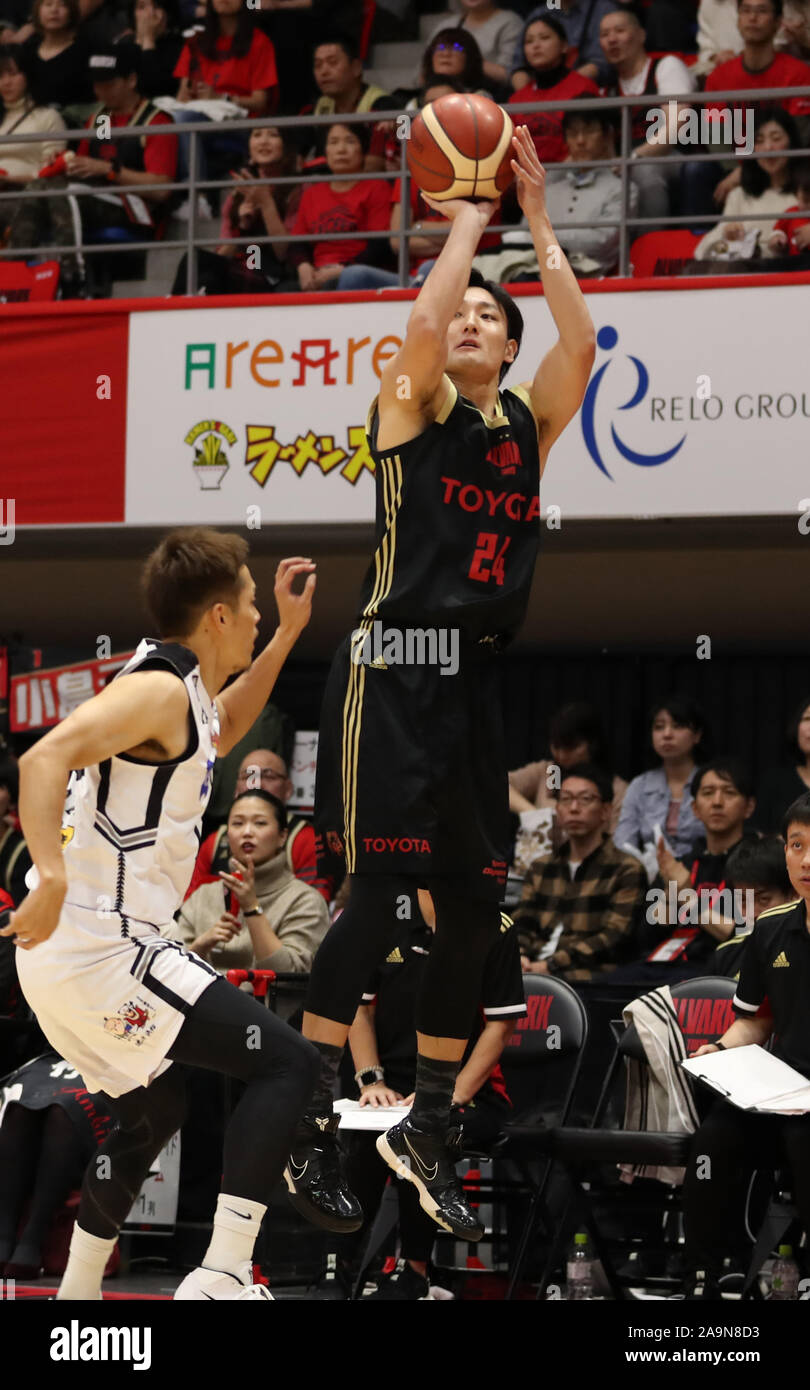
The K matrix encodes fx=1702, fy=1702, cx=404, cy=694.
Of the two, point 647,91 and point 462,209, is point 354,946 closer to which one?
point 462,209

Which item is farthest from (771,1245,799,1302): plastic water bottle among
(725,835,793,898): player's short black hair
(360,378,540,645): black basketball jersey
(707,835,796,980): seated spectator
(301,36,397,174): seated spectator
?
(301,36,397,174): seated spectator

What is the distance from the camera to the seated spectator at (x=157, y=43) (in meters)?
11.1

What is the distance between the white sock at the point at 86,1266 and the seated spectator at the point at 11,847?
3946 millimetres

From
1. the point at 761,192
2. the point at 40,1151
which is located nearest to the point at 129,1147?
the point at 40,1151

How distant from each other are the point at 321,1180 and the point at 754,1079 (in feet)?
6.80

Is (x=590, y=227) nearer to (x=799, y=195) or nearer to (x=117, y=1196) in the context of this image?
(x=799, y=195)

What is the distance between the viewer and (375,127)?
33.0ft

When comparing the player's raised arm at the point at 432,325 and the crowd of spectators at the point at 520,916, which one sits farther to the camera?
the crowd of spectators at the point at 520,916

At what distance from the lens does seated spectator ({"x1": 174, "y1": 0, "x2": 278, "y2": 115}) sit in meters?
10.7

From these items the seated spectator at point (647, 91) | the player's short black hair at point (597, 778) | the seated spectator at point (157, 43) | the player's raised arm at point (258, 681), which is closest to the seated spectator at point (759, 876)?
the player's short black hair at point (597, 778)

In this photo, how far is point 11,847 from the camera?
27.2ft

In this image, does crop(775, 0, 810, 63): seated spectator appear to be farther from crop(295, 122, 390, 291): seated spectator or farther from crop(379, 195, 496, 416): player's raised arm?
crop(379, 195, 496, 416): player's raised arm

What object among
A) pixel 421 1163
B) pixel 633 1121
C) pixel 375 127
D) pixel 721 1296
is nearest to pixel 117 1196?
pixel 421 1163

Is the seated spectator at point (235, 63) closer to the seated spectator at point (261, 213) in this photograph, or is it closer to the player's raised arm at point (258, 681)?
the seated spectator at point (261, 213)
